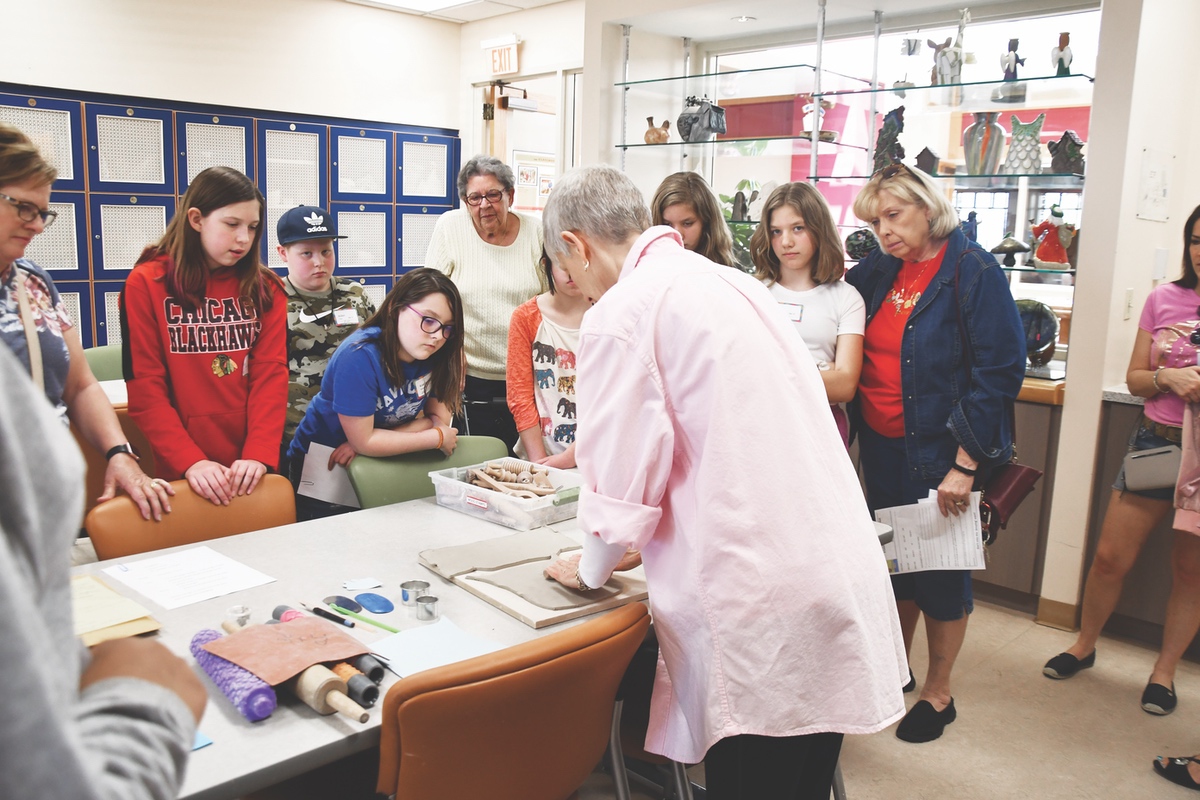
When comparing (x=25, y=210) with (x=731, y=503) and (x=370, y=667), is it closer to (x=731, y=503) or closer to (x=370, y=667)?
(x=370, y=667)

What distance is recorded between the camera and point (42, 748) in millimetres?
490

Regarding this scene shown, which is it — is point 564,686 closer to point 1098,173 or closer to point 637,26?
point 1098,173

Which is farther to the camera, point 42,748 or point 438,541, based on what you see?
point 438,541

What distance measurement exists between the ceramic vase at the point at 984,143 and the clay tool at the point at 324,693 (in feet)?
10.7

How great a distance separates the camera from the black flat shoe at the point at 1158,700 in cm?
290

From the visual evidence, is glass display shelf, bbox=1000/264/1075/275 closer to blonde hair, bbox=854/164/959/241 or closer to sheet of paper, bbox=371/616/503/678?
blonde hair, bbox=854/164/959/241

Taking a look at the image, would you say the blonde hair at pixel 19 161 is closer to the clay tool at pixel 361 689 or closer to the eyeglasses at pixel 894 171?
the clay tool at pixel 361 689

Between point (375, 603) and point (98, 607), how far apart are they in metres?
0.47

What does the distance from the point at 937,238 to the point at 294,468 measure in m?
2.05

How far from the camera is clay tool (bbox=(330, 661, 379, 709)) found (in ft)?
4.31

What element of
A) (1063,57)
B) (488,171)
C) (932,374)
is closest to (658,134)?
(488,171)

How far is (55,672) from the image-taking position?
0.52 meters

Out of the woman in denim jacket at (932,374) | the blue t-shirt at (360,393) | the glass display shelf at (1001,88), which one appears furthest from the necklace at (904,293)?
the blue t-shirt at (360,393)

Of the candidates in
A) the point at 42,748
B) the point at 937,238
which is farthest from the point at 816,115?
the point at 42,748
